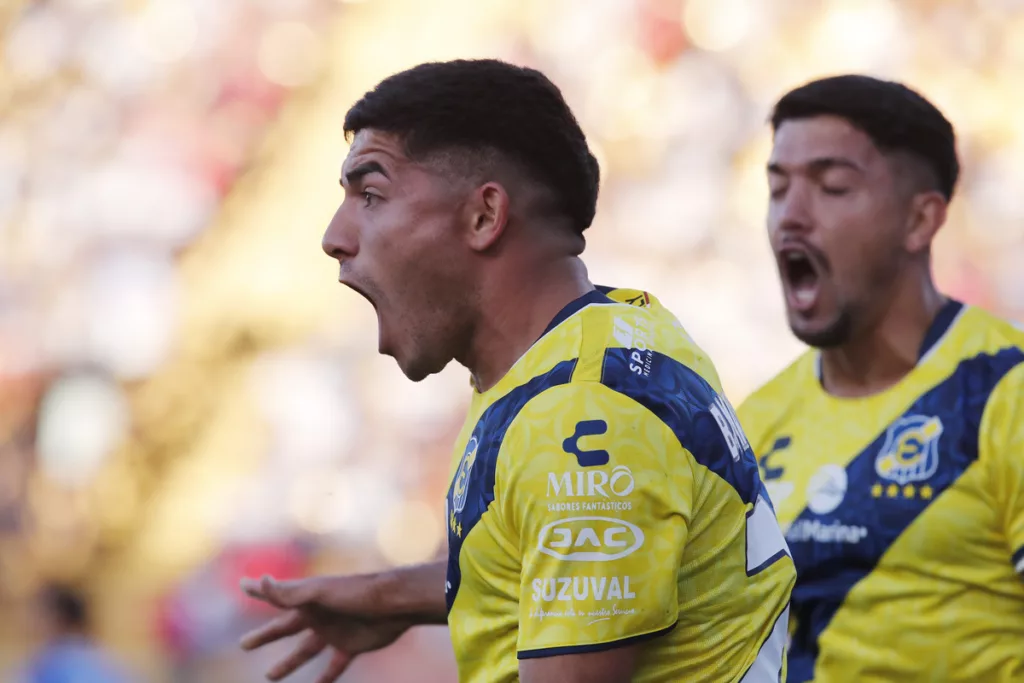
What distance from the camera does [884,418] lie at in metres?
3.22

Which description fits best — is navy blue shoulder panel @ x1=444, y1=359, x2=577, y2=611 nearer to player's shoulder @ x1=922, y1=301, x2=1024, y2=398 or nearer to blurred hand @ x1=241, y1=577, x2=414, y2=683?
blurred hand @ x1=241, y1=577, x2=414, y2=683

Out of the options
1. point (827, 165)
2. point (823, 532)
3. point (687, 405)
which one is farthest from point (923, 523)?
point (687, 405)

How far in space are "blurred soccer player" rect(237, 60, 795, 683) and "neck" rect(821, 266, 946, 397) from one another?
1268mm

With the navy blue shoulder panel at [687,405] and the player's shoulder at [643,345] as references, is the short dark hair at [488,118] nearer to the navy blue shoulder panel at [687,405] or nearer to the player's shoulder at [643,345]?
the player's shoulder at [643,345]

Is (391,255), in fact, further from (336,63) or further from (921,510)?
(336,63)

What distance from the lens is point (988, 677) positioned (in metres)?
2.87

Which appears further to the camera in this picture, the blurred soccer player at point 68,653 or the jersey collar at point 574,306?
the blurred soccer player at point 68,653

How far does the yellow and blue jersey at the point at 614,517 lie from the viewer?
179 centimetres

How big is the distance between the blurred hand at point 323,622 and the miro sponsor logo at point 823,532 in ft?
3.20

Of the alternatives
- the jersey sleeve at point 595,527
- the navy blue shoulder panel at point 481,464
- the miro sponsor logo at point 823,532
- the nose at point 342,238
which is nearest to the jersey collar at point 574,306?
the navy blue shoulder panel at point 481,464

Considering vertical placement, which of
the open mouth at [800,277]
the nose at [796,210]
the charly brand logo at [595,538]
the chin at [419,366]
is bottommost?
the charly brand logo at [595,538]

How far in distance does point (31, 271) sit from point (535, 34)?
15.7 feet

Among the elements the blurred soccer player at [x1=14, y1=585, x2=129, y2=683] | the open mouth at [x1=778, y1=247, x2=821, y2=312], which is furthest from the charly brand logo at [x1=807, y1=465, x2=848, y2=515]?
the blurred soccer player at [x1=14, y1=585, x2=129, y2=683]

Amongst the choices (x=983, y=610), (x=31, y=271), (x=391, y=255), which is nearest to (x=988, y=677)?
(x=983, y=610)
